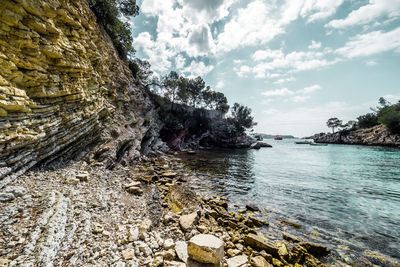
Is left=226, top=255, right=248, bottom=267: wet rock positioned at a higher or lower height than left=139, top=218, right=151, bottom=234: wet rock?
lower

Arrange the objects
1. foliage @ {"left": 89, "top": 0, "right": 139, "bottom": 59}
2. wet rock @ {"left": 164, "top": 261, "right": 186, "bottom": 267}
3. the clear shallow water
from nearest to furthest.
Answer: wet rock @ {"left": 164, "top": 261, "right": 186, "bottom": 267}
the clear shallow water
foliage @ {"left": 89, "top": 0, "right": 139, "bottom": 59}

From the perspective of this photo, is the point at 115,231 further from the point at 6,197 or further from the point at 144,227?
the point at 6,197

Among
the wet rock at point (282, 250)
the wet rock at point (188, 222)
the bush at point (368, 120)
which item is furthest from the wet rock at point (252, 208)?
the bush at point (368, 120)

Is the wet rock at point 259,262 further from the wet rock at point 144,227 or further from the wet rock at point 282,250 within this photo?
the wet rock at point 144,227

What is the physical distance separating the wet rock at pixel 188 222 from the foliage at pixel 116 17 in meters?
18.1

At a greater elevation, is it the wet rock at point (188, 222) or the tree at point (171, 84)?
the tree at point (171, 84)

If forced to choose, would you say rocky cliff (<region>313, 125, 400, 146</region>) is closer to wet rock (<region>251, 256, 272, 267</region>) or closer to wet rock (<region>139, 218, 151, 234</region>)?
wet rock (<region>251, 256, 272, 267</region>)

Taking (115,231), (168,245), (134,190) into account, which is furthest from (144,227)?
(134,190)

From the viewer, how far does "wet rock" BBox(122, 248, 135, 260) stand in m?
3.81

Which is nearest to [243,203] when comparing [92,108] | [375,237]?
[375,237]

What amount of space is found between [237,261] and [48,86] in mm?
10850

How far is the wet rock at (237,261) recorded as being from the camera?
14.3ft

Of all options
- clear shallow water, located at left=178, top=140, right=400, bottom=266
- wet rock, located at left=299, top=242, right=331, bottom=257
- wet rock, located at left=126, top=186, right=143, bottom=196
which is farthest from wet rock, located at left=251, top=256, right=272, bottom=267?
wet rock, located at left=126, top=186, right=143, bottom=196

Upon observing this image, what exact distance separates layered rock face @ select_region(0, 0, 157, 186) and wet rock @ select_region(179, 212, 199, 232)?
21.2 ft
